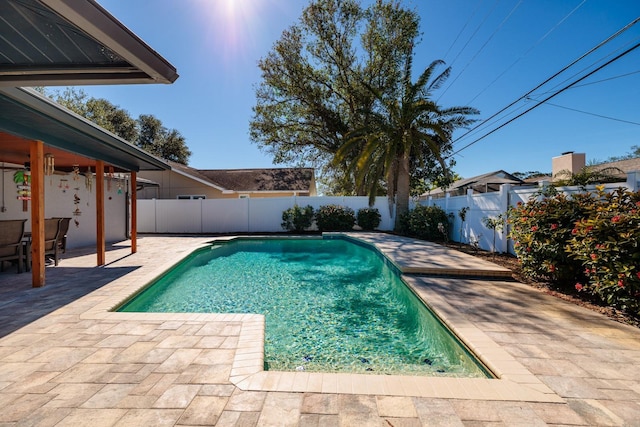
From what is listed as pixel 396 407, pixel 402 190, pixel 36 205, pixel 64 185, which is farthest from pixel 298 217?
pixel 396 407

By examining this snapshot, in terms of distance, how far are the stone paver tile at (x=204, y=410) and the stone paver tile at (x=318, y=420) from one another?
617mm

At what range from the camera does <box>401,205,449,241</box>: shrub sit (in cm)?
1191

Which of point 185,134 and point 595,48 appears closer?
point 595,48

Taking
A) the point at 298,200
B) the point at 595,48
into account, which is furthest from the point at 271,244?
the point at 595,48

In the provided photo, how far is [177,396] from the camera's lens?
89.9 inches

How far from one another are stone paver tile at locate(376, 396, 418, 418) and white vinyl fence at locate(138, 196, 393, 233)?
14050 mm

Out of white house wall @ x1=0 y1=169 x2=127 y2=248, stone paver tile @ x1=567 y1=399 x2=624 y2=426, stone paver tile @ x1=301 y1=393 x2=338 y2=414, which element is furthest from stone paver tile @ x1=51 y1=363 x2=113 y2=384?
white house wall @ x1=0 y1=169 x2=127 y2=248

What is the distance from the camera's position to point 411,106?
39.5 ft

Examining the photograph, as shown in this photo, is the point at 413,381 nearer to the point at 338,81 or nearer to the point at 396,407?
the point at 396,407

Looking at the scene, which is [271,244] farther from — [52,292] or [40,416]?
[40,416]

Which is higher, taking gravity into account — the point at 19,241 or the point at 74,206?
the point at 74,206

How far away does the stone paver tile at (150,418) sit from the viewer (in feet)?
6.48

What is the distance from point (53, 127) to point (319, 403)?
20.9 ft

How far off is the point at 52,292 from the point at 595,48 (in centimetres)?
1294
